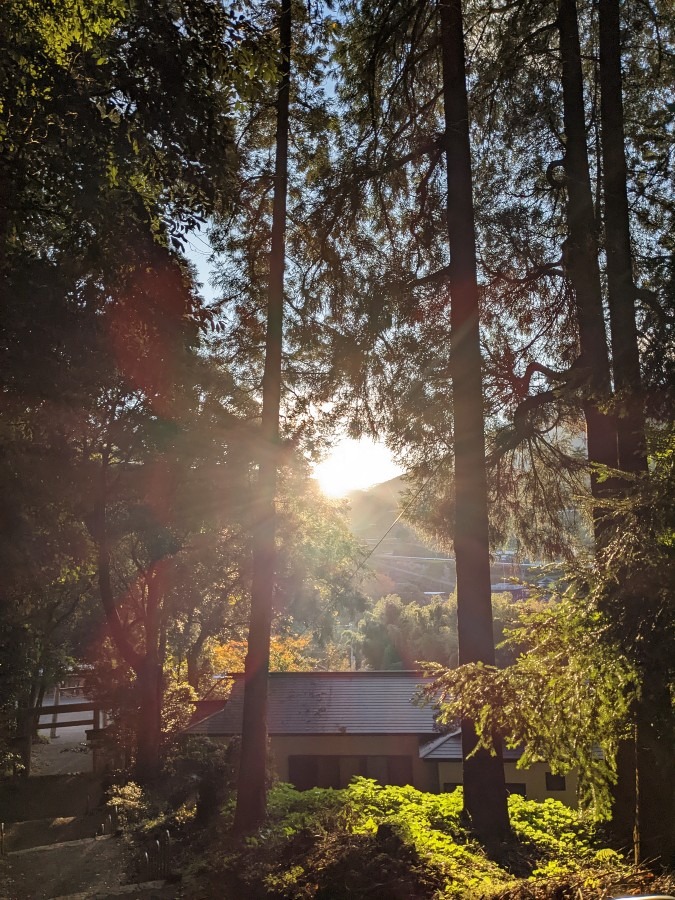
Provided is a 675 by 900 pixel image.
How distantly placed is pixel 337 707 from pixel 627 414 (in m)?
17.6

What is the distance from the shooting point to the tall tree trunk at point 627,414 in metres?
5.52

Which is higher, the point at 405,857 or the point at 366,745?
the point at 405,857

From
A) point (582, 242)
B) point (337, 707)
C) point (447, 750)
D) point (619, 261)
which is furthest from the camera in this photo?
point (337, 707)

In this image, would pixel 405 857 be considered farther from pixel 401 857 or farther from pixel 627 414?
pixel 627 414

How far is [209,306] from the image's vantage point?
11969mm

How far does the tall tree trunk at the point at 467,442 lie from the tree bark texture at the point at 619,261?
1.87m

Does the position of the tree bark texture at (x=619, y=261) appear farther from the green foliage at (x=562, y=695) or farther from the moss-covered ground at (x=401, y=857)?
the moss-covered ground at (x=401, y=857)

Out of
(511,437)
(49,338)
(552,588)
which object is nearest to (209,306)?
(49,338)

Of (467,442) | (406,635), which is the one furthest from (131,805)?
(406,635)

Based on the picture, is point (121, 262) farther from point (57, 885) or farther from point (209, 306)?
point (57, 885)

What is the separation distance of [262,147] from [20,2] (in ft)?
24.7

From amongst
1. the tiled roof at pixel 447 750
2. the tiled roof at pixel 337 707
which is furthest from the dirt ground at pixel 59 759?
the tiled roof at pixel 447 750

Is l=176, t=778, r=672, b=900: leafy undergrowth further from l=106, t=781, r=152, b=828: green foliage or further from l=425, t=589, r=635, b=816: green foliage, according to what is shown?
l=106, t=781, r=152, b=828: green foliage

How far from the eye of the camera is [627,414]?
641 cm
